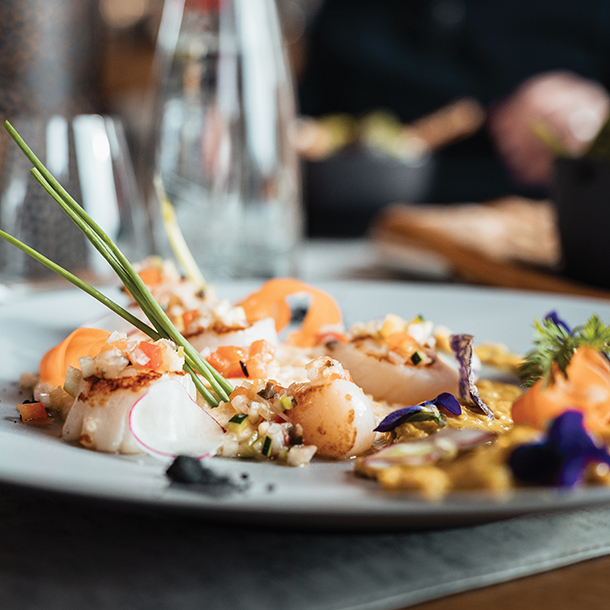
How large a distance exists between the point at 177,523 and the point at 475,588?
0.30 metres

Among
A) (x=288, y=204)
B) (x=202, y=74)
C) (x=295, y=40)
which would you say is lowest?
(x=288, y=204)

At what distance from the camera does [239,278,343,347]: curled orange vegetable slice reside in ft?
4.34

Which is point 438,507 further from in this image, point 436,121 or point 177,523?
point 436,121

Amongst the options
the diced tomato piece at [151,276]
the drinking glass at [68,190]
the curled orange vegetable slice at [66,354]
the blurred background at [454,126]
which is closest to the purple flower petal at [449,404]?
the curled orange vegetable slice at [66,354]

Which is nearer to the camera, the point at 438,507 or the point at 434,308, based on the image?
the point at 438,507

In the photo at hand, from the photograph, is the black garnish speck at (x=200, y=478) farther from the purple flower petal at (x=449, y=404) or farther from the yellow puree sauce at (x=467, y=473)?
the purple flower petal at (x=449, y=404)

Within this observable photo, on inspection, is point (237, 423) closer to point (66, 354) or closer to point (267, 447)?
point (267, 447)

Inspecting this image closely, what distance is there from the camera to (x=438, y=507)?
571 millimetres

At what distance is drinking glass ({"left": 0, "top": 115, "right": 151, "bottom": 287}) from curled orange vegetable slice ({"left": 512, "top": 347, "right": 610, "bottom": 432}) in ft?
3.24

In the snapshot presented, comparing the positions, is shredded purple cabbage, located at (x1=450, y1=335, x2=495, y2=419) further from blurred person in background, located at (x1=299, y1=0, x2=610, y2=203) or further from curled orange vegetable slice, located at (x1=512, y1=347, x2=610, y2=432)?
blurred person in background, located at (x1=299, y1=0, x2=610, y2=203)

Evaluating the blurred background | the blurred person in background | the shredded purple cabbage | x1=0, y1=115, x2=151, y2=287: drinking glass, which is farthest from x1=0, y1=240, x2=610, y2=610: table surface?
the blurred person in background

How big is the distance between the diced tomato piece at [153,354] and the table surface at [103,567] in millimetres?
194

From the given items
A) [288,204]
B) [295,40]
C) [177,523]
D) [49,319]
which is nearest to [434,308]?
[288,204]

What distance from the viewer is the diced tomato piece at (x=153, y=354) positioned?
0.89 m
